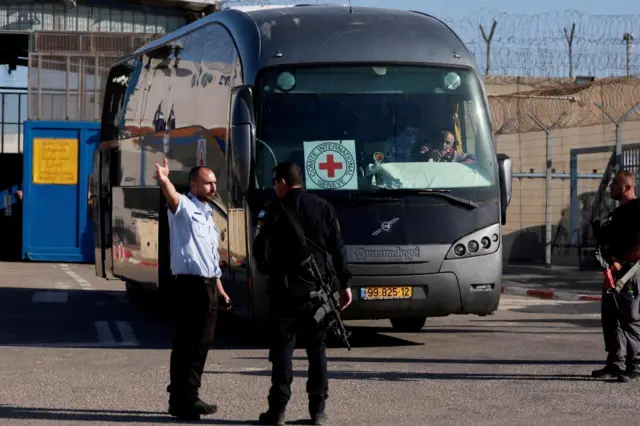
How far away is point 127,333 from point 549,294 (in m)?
8.23

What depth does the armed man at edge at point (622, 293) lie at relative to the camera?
1076 centimetres

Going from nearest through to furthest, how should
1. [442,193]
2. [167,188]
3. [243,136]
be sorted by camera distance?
[167,188] → [243,136] → [442,193]

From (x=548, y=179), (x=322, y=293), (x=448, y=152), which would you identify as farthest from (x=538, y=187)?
(x=322, y=293)

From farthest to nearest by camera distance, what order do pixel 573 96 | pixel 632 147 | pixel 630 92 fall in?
pixel 573 96 → pixel 630 92 → pixel 632 147

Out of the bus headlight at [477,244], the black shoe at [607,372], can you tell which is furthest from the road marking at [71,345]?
the black shoe at [607,372]

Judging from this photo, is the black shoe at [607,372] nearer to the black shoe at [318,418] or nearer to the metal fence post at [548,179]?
the black shoe at [318,418]

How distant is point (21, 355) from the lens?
1274 centimetres

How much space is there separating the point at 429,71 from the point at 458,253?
71.5 inches

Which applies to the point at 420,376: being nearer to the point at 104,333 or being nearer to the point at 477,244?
the point at 477,244

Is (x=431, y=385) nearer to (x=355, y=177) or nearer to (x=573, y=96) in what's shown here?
(x=355, y=177)

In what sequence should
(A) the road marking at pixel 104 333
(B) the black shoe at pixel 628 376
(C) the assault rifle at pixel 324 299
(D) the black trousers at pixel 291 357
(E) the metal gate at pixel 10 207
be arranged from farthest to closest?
1. (E) the metal gate at pixel 10 207
2. (A) the road marking at pixel 104 333
3. (B) the black shoe at pixel 628 376
4. (C) the assault rifle at pixel 324 299
5. (D) the black trousers at pixel 291 357

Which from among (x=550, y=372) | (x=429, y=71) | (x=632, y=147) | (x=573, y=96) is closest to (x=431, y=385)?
(x=550, y=372)

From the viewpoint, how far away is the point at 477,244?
13.1 m

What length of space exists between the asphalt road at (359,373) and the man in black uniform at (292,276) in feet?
1.15
